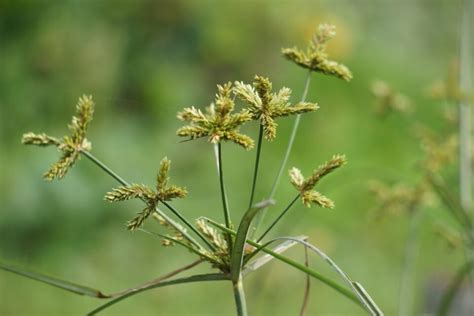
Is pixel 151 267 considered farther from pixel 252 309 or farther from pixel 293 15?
pixel 293 15

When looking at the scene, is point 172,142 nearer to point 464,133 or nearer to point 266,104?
point 464,133

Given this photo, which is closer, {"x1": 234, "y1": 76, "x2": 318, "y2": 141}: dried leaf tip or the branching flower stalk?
{"x1": 234, "y1": 76, "x2": 318, "y2": 141}: dried leaf tip

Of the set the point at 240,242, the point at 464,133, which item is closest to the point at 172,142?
the point at 464,133

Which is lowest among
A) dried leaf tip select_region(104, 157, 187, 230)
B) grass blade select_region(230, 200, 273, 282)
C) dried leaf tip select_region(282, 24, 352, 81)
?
grass blade select_region(230, 200, 273, 282)

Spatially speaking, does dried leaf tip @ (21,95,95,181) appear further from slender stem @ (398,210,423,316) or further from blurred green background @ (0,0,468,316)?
blurred green background @ (0,0,468,316)

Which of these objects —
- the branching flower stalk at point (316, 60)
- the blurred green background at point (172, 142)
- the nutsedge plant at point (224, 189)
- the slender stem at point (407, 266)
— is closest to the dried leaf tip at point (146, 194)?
the nutsedge plant at point (224, 189)

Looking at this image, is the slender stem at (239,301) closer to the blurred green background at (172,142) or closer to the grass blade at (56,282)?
the grass blade at (56,282)

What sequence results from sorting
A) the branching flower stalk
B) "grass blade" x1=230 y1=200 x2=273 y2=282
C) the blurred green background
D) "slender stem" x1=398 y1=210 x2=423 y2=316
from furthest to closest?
1. the blurred green background
2. "slender stem" x1=398 y1=210 x2=423 y2=316
3. the branching flower stalk
4. "grass blade" x1=230 y1=200 x2=273 y2=282

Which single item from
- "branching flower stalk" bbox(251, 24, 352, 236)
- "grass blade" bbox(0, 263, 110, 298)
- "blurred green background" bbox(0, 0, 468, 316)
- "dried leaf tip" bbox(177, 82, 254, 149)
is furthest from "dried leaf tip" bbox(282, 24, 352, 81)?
"blurred green background" bbox(0, 0, 468, 316)
